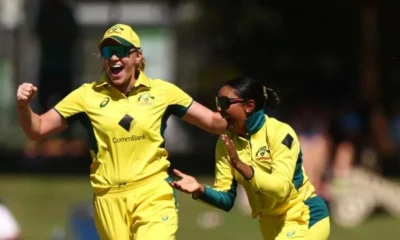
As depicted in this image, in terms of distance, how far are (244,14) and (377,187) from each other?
7.43 metres

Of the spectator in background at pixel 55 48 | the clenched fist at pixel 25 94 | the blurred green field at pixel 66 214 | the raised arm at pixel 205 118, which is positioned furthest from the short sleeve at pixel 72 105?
the spectator in background at pixel 55 48

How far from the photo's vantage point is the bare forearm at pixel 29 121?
7.75 meters

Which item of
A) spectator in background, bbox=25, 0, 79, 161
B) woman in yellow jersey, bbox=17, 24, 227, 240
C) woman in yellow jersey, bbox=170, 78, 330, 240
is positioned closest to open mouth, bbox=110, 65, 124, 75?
woman in yellow jersey, bbox=17, 24, 227, 240

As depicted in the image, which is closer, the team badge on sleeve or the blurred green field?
the team badge on sleeve

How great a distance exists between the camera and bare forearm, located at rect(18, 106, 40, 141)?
25.4 feet

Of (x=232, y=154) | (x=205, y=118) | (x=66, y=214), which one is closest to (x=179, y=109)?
(x=205, y=118)

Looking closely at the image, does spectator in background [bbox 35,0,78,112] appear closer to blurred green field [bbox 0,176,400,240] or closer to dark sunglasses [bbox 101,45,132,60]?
blurred green field [bbox 0,176,400,240]

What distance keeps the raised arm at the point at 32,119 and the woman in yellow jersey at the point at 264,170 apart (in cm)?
100

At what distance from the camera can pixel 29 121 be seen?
25.6ft

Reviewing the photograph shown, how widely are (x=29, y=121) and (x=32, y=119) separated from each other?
0.03m

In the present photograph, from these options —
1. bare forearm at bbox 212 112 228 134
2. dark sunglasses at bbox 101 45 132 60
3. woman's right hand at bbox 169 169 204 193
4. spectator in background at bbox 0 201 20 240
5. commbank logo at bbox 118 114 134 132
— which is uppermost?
dark sunglasses at bbox 101 45 132 60

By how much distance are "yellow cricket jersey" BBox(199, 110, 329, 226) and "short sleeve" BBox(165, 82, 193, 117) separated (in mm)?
542

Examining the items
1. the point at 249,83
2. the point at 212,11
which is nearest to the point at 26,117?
the point at 249,83

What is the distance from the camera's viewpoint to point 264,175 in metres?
7.06
